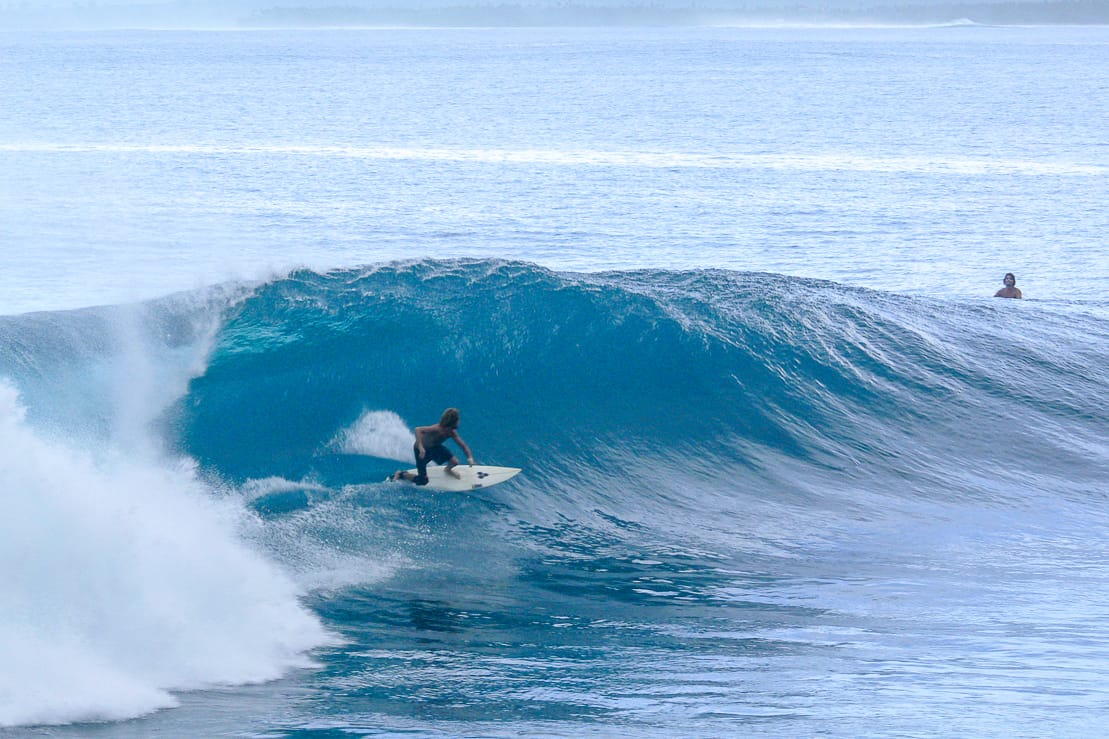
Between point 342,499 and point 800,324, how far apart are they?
8288mm

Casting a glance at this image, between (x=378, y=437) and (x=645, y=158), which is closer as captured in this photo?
(x=378, y=437)

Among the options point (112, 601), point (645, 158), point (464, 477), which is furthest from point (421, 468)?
point (645, 158)

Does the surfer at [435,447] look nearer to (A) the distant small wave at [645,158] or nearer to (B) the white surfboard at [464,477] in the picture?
(B) the white surfboard at [464,477]

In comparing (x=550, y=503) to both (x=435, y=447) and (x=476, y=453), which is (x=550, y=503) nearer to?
(x=476, y=453)

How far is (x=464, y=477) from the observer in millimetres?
12422

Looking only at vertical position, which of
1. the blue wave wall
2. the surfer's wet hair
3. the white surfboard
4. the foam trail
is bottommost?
the foam trail

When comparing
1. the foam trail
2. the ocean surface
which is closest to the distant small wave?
the ocean surface

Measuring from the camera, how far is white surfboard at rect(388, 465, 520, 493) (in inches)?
484

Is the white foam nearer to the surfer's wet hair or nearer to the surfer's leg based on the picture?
the surfer's leg

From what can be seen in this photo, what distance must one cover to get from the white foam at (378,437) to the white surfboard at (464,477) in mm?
827

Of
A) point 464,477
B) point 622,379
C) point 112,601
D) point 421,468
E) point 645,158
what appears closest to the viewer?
point 112,601

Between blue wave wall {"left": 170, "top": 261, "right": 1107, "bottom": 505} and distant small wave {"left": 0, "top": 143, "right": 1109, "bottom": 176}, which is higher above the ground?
distant small wave {"left": 0, "top": 143, "right": 1109, "bottom": 176}

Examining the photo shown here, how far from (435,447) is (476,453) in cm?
149

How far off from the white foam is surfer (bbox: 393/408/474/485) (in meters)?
0.98
